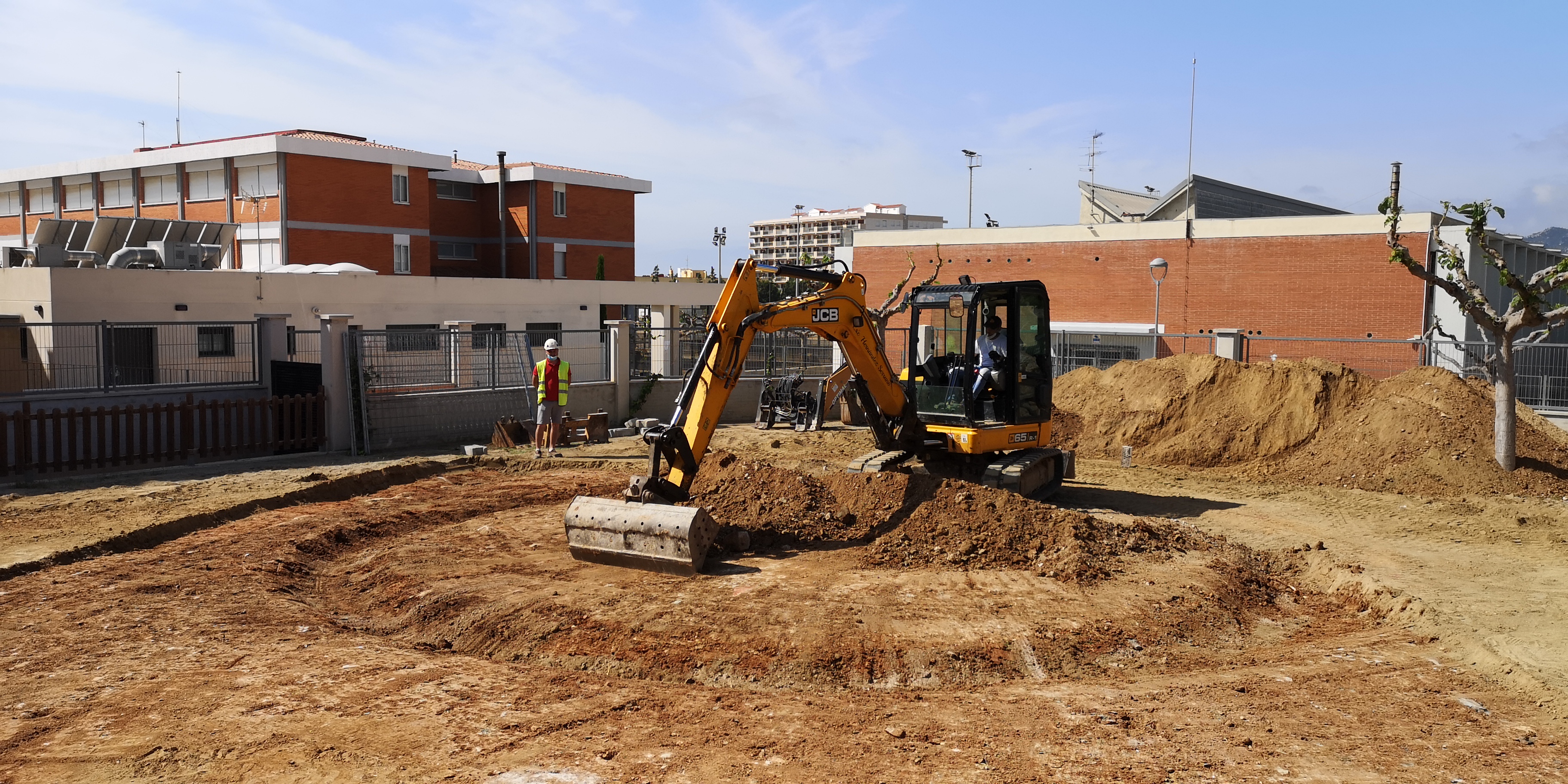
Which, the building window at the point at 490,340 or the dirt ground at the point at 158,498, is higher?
the building window at the point at 490,340

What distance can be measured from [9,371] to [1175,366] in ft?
61.1

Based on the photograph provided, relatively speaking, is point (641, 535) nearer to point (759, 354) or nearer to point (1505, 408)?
point (1505, 408)

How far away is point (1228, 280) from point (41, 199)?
159 ft

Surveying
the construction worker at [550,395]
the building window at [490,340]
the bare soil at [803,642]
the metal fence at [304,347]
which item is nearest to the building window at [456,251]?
the metal fence at [304,347]

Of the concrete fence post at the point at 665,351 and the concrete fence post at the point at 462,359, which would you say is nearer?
the concrete fence post at the point at 462,359

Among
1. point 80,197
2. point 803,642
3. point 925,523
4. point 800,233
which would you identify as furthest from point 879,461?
point 800,233

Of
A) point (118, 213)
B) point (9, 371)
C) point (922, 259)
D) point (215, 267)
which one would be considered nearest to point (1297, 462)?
point (9, 371)

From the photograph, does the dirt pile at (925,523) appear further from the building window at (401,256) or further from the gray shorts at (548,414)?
the building window at (401,256)

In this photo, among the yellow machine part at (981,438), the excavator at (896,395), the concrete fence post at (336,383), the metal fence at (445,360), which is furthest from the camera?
the metal fence at (445,360)

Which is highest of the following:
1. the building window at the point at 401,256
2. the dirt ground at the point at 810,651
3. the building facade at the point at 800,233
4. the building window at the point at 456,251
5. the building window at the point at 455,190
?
the building facade at the point at 800,233

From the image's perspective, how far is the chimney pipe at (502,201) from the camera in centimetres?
4506

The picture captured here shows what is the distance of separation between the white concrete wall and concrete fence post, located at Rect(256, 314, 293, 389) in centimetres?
708

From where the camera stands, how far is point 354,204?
38156 mm

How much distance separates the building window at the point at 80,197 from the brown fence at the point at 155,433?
33.9 meters
